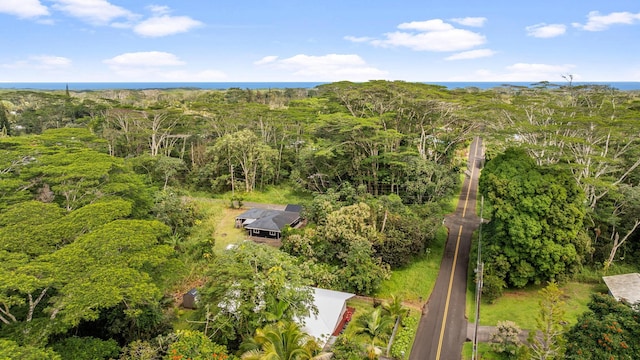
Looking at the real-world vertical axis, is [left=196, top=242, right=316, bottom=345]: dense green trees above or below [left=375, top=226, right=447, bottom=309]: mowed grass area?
above

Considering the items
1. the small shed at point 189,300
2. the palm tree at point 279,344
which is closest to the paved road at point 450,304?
the palm tree at point 279,344

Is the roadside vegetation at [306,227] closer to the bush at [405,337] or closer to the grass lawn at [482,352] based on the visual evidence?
the bush at [405,337]

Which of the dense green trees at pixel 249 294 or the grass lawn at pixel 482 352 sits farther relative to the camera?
the grass lawn at pixel 482 352

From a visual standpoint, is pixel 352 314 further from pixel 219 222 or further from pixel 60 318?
pixel 219 222

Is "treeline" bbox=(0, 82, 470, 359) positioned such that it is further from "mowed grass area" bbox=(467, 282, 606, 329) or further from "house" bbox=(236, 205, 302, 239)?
"mowed grass area" bbox=(467, 282, 606, 329)

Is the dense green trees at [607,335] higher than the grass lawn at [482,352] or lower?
higher

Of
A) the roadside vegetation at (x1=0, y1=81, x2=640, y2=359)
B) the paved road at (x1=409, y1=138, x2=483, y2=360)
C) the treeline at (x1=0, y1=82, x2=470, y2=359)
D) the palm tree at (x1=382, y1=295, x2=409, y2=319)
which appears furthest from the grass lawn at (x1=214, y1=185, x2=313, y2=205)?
the palm tree at (x1=382, y1=295, x2=409, y2=319)
